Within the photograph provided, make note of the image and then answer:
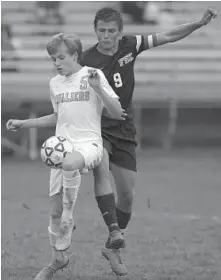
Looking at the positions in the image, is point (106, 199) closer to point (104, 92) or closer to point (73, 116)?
point (73, 116)

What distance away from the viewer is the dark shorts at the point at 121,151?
5672mm

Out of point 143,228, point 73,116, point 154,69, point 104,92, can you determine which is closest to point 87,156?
point 73,116

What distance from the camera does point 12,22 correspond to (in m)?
17.5

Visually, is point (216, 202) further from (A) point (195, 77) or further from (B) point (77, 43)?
(A) point (195, 77)

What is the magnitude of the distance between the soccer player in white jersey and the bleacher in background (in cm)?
1099

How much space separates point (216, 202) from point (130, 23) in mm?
8097

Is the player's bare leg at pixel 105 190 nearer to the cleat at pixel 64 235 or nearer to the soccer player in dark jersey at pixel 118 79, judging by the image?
the soccer player in dark jersey at pixel 118 79

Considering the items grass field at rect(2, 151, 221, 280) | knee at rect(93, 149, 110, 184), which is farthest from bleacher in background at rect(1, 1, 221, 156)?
knee at rect(93, 149, 110, 184)

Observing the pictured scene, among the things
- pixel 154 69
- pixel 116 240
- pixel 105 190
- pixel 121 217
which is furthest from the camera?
pixel 154 69

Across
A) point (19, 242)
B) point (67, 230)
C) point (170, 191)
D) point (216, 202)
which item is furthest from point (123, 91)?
point (170, 191)

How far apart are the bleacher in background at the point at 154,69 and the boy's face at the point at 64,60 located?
1102cm

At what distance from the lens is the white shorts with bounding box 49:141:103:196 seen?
5090 millimetres

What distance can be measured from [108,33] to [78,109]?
0.61 meters

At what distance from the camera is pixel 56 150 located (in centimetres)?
505
